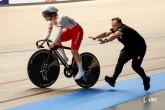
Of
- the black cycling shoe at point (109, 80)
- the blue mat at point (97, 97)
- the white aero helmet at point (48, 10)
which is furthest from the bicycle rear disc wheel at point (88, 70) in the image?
the white aero helmet at point (48, 10)

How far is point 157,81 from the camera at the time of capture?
6.03m

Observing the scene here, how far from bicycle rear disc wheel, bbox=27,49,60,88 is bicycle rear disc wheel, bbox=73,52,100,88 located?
0.32m

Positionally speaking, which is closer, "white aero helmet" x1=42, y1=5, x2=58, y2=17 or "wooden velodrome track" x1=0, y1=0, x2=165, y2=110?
"white aero helmet" x1=42, y1=5, x2=58, y2=17

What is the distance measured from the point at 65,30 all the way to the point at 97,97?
3.60 ft

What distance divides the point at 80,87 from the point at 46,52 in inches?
30.6

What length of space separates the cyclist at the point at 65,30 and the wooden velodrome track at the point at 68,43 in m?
0.57

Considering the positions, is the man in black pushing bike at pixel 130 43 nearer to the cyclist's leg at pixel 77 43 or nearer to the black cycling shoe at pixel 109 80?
the black cycling shoe at pixel 109 80

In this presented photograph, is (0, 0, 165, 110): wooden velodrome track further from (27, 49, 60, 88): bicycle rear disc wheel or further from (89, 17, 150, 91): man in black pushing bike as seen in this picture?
(89, 17, 150, 91): man in black pushing bike

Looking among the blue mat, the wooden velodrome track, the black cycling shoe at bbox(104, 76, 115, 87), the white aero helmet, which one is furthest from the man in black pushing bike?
the wooden velodrome track

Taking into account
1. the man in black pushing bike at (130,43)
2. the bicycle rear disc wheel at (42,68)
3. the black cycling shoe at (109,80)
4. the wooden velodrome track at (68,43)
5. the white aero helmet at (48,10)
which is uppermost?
the white aero helmet at (48,10)

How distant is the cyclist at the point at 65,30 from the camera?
507 cm

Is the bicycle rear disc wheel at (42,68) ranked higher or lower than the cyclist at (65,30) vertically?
lower

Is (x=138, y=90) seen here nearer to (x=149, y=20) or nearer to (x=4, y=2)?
(x=149, y=20)

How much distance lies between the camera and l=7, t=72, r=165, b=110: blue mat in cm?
467
